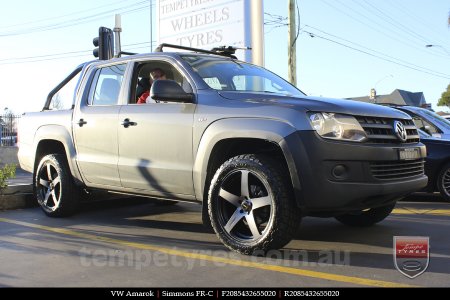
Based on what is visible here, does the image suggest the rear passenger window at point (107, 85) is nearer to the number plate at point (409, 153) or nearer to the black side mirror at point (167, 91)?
the black side mirror at point (167, 91)

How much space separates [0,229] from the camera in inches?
225

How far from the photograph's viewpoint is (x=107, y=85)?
6.00m

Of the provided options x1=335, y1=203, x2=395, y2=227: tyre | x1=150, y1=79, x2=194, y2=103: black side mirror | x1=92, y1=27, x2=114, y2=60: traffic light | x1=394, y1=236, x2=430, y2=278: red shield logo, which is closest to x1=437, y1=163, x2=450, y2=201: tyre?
x1=335, y1=203, x2=395, y2=227: tyre

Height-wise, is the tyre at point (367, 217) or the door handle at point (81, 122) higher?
the door handle at point (81, 122)

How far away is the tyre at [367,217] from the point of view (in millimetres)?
5355

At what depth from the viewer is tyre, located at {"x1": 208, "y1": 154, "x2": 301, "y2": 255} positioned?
13.4 feet

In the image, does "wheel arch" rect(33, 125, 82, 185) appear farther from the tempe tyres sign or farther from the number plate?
the tempe tyres sign

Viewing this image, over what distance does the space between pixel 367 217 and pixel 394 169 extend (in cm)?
129

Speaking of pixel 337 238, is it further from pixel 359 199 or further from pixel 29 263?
pixel 29 263

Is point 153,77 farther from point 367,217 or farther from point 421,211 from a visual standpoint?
point 421,211

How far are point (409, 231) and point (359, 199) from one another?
5.12ft

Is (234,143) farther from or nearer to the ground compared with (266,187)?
farther from the ground

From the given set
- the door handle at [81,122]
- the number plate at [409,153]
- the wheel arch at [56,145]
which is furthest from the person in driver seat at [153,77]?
the number plate at [409,153]

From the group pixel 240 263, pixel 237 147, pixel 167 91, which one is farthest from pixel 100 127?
pixel 240 263
